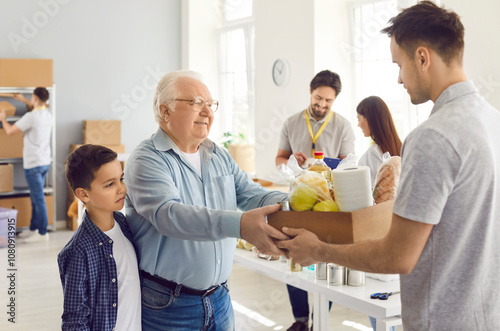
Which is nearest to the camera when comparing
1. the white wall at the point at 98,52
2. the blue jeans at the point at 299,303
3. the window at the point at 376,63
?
the blue jeans at the point at 299,303

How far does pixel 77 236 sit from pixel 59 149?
6.14 m

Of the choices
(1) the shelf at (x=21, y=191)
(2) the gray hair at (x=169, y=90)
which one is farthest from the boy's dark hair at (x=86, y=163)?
(1) the shelf at (x=21, y=191)

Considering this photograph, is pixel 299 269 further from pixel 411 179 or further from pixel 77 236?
pixel 411 179

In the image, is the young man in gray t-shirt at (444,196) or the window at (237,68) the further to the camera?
the window at (237,68)

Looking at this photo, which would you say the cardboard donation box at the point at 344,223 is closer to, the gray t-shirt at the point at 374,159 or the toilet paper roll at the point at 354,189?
the toilet paper roll at the point at 354,189

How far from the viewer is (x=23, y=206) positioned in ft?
22.7

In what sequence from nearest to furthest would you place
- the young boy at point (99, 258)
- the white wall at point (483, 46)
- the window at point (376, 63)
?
1. the young boy at point (99, 258)
2. the white wall at point (483, 46)
3. the window at point (376, 63)

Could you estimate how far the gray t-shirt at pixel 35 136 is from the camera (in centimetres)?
656

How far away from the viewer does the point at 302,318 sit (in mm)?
3701

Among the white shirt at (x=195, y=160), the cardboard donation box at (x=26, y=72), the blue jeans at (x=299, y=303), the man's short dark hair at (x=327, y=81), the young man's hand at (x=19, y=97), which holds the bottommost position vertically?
the blue jeans at (x=299, y=303)

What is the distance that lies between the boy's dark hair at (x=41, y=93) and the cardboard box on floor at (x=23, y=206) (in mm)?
1255

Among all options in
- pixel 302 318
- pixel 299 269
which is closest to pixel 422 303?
pixel 299 269

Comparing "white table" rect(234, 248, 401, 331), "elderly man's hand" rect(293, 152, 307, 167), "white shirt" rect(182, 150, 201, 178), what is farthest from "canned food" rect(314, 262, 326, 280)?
"elderly man's hand" rect(293, 152, 307, 167)

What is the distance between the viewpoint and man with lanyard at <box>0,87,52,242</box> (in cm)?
658
